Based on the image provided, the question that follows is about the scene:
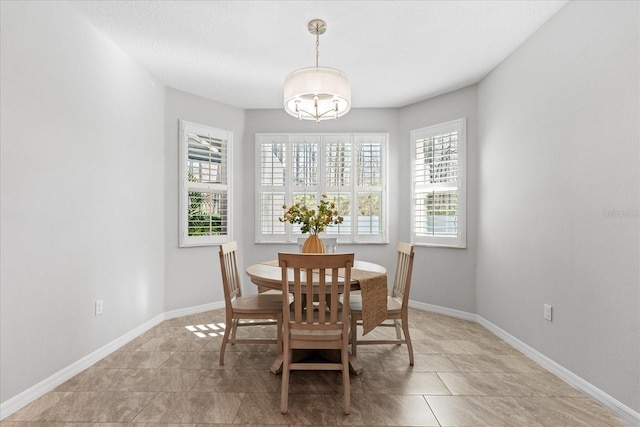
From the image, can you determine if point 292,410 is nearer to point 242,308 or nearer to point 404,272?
point 242,308

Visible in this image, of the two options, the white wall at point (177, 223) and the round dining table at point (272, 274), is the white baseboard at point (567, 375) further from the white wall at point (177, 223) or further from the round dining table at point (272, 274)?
the white wall at point (177, 223)

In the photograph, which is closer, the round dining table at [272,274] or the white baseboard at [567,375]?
the white baseboard at [567,375]

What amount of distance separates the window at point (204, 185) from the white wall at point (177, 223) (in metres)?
0.08

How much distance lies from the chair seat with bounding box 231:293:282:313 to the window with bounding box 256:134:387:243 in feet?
5.82

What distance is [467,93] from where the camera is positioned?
389 centimetres

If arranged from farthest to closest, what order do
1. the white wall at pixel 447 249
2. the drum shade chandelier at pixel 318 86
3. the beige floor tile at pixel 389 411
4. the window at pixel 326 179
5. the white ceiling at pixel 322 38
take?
the window at pixel 326 179 < the white wall at pixel 447 249 < the white ceiling at pixel 322 38 < the drum shade chandelier at pixel 318 86 < the beige floor tile at pixel 389 411

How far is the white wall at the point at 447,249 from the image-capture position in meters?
3.85

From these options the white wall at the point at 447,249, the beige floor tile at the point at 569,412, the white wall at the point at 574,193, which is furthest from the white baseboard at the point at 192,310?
the beige floor tile at the point at 569,412

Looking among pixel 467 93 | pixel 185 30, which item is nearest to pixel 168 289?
pixel 185 30

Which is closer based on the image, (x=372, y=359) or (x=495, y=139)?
(x=372, y=359)

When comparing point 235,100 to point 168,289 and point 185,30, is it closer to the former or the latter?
point 185,30

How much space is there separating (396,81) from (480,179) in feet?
4.68

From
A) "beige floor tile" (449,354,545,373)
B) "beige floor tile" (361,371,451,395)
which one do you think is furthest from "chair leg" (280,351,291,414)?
"beige floor tile" (449,354,545,373)

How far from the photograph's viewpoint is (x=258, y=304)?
2670 mm
